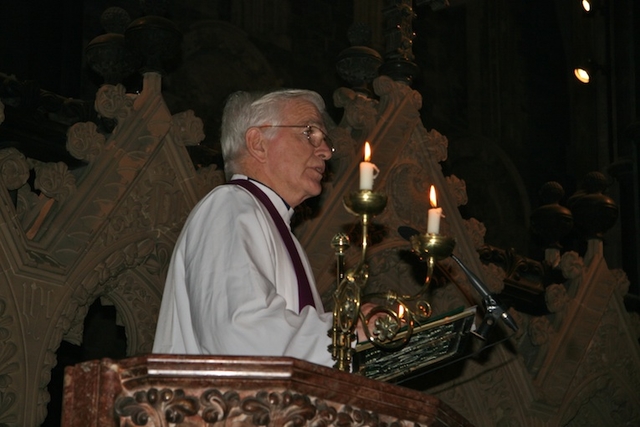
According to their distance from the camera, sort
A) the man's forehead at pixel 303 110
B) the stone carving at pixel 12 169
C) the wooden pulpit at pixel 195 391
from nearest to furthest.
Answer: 1. the wooden pulpit at pixel 195 391
2. the man's forehead at pixel 303 110
3. the stone carving at pixel 12 169

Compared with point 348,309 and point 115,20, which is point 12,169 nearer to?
point 115,20

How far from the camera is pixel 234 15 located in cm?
1148

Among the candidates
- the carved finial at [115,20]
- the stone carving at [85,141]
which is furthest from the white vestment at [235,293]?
the carved finial at [115,20]

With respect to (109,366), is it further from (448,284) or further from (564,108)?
(564,108)

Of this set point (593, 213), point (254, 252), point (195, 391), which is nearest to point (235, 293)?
point (254, 252)

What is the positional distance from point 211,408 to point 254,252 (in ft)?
3.18

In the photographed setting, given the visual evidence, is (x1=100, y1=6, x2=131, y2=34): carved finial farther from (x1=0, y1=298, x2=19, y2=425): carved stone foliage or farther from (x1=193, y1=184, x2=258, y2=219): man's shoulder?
(x1=193, y1=184, x2=258, y2=219): man's shoulder

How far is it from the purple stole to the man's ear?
0.35 ft

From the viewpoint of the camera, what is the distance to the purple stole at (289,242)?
4227 millimetres

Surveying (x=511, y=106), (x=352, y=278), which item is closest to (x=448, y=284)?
(x=352, y=278)

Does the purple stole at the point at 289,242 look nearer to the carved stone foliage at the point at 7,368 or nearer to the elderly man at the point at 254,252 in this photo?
the elderly man at the point at 254,252

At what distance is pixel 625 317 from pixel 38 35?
435 centimetres

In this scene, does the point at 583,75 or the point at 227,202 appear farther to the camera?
the point at 583,75

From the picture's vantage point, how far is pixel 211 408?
3.09 meters
